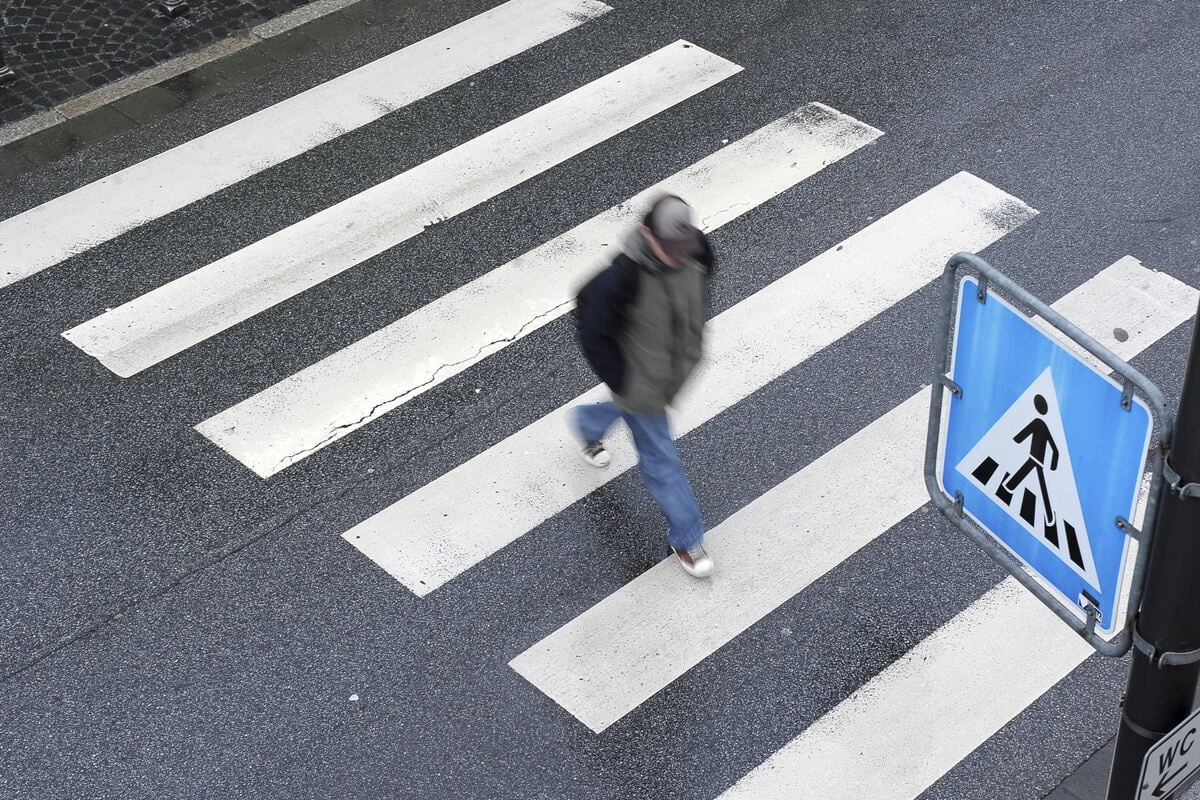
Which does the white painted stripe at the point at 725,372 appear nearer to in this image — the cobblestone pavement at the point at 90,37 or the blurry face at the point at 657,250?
the blurry face at the point at 657,250

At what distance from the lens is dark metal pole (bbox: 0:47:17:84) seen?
920cm

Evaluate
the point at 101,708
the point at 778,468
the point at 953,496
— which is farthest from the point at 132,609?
the point at 953,496

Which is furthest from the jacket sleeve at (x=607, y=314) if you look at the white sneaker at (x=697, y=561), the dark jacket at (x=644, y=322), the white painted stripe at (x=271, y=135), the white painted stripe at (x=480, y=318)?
the white painted stripe at (x=271, y=135)

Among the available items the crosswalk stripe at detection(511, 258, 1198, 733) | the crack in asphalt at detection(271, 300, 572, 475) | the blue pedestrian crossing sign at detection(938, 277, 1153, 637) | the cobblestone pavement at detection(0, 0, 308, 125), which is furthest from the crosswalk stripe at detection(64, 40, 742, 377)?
the blue pedestrian crossing sign at detection(938, 277, 1153, 637)

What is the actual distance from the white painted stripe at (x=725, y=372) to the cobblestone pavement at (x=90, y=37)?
435 centimetres

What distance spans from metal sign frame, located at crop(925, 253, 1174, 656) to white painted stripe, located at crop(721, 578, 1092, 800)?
1694 millimetres

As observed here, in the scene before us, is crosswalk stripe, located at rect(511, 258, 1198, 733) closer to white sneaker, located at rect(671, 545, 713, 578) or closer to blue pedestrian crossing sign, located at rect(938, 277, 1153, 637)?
white sneaker, located at rect(671, 545, 713, 578)

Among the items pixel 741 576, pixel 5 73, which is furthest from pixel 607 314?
pixel 5 73

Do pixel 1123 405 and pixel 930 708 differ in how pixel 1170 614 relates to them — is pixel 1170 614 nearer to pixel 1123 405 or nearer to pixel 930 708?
pixel 1123 405

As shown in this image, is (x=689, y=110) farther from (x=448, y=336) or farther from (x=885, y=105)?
(x=448, y=336)

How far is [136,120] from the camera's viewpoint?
901cm

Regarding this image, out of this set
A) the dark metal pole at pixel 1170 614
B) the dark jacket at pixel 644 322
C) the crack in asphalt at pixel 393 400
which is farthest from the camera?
the crack in asphalt at pixel 393 400

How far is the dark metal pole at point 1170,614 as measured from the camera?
9.68ft

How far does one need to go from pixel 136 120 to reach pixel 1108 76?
5.86m
